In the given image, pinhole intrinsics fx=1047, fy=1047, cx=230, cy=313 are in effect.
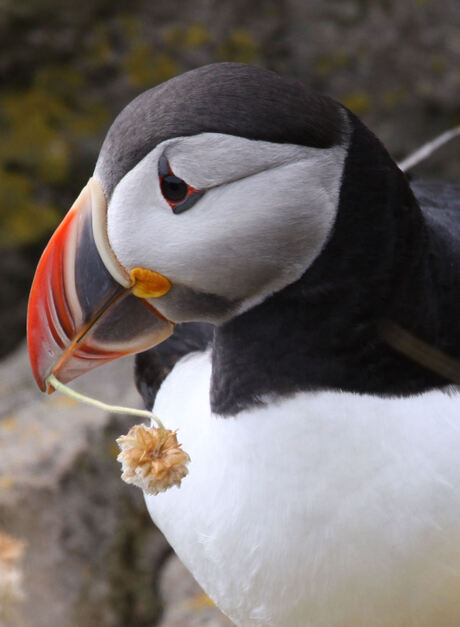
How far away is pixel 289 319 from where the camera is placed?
1379 mm

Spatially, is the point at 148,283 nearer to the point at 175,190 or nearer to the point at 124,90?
the point at 175,190

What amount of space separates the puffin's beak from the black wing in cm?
30

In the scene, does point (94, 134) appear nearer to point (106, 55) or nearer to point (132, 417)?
point (106, 55)

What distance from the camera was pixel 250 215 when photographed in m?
1.30

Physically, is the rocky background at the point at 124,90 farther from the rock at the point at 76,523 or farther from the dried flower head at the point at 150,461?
the dried flower head at the point at 150,461

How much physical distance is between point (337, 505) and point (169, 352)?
53cm

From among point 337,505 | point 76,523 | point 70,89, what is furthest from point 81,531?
point 70,89

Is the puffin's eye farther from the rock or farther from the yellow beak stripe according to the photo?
the rock

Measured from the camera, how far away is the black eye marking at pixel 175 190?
1.29 meters

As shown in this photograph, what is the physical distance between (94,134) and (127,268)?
1.76 m

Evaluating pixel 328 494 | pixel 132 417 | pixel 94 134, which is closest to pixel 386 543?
pixel 328 494

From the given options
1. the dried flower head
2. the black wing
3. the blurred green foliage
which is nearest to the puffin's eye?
the dried flower head

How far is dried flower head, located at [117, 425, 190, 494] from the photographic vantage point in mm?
1286

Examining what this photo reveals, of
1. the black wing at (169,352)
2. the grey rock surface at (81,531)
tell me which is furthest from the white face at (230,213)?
the grey rock surface at (81,531)
